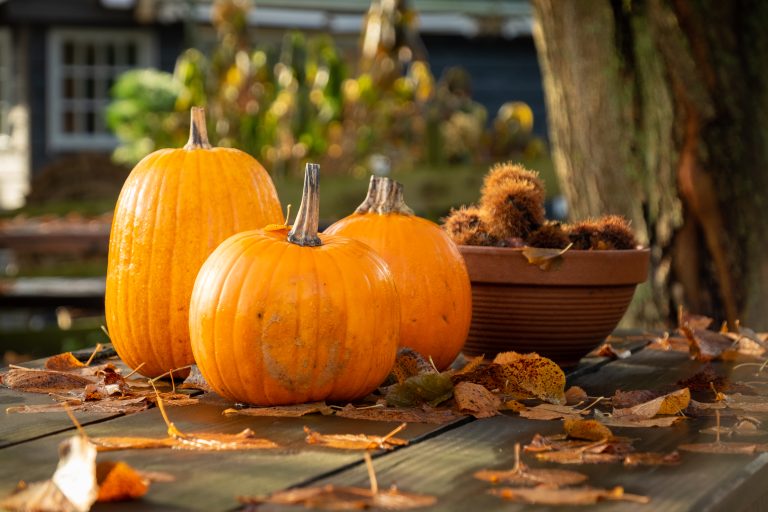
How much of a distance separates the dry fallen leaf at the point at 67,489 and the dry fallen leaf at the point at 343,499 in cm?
14

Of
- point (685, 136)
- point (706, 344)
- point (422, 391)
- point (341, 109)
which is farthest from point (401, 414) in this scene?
point (341, 109)

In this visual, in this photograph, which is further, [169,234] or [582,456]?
[169,234]

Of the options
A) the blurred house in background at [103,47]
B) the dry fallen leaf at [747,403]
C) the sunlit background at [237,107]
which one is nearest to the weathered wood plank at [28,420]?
the dry fallen leaf at [747,403]

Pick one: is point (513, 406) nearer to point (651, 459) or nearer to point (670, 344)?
point (651, 459)

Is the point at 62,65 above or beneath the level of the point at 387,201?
above

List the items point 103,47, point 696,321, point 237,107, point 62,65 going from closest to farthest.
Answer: point 696,321 < point 237,107 < point 62,65 < point 103,47

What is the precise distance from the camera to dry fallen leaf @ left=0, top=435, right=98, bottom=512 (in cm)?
96

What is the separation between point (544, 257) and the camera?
1.81 metres

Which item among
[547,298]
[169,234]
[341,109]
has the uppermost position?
[341,109]

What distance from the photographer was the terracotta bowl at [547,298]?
1.83m

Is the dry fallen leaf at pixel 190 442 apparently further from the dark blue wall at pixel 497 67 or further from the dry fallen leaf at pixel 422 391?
the dark blue wall at pixel 497 67

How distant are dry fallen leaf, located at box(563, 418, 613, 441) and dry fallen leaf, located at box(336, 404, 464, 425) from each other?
0.17 metres

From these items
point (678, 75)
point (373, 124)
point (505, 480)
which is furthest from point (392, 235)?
point (373, 124)

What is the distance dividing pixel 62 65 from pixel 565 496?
1355 centimetres
